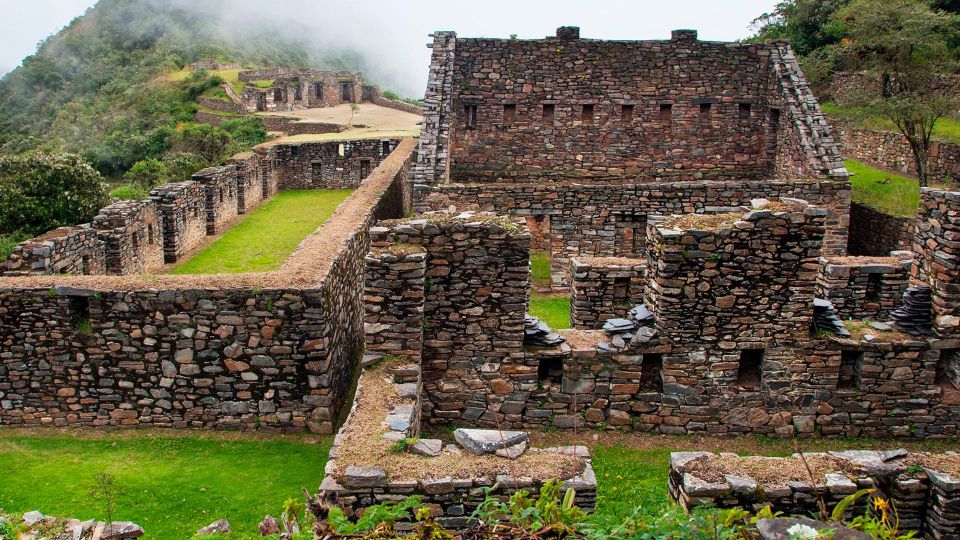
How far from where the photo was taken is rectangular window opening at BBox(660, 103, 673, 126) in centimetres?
2114

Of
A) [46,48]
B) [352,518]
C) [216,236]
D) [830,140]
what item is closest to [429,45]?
[216,236]

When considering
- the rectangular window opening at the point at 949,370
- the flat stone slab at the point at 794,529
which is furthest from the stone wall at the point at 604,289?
the flat stone slab at the point at 794,529

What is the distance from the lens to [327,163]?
97.0ft

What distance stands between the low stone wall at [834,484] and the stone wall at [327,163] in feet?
78.6

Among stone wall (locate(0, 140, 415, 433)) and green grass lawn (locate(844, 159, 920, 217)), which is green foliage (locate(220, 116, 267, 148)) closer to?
green grass lawn (locate(844, 159, 920, 217))

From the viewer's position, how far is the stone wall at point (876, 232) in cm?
1883

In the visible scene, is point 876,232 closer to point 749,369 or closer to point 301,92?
point 749,369

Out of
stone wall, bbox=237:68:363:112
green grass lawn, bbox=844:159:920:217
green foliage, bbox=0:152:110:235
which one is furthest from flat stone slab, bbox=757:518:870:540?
stone wall, bbox=237:68:363:112

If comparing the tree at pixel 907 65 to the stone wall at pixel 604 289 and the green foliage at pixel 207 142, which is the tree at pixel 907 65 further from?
the green foliage at pixel 207 142

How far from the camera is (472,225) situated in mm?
8883

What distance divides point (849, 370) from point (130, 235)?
44.4 feet

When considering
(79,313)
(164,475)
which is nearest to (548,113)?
(79,313)

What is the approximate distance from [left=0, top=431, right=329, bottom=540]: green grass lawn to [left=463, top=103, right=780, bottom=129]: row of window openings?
12.4m

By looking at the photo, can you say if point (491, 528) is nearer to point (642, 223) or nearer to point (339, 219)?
point (339, 219)
